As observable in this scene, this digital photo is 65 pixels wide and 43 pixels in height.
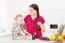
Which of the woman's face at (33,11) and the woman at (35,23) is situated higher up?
the woman's face at (33,11)

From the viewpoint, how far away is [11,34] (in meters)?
1.89

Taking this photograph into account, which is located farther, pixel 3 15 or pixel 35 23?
pixel 3 15

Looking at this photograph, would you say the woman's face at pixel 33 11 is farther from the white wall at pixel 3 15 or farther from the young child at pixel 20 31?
the white wall at pixel 3 15

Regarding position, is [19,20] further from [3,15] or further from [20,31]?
[3,15]

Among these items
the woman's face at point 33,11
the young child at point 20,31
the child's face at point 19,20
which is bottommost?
the young child at point 20,31

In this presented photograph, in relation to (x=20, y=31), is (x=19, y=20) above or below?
above

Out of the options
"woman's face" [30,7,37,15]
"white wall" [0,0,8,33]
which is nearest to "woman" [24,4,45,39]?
"woman's face" [30,7,37,15]

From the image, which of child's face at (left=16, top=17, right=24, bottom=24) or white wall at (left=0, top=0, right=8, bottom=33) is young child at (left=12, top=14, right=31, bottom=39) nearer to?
child's face at (left=16, top=17, right=24, bottom=24)

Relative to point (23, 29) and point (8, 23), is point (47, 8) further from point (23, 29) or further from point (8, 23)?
point (8, 23)

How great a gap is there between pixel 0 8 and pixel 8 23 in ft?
0.62

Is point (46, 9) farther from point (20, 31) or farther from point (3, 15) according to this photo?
point (3, 15)

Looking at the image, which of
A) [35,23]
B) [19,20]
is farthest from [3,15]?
[35,23]

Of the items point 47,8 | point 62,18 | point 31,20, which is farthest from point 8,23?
point 62,18

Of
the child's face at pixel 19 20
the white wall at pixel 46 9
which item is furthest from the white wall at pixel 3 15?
the child's face at pixel 19 20
